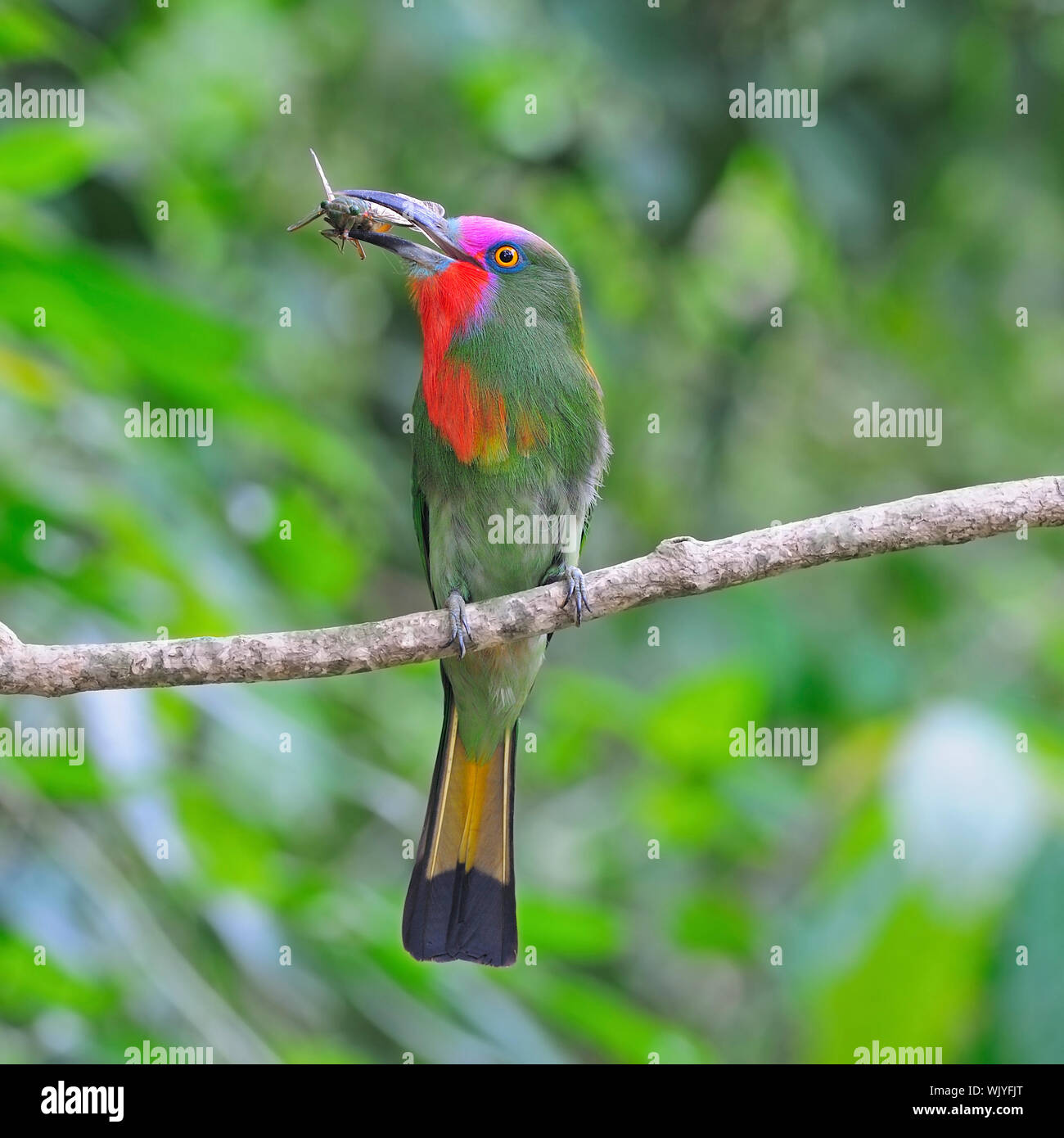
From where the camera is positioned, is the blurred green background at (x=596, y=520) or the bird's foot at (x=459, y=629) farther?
the blurred green background at (x=596, y=520)

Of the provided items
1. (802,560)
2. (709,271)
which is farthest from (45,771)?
(709,271)

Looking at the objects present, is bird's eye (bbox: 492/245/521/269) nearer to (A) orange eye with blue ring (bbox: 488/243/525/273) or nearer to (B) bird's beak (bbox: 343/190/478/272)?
(A) orange eye with blue ring (bbox: 488/243/525/273)

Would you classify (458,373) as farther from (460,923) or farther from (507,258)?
(460,923)

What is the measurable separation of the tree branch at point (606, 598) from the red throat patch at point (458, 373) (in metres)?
0.53

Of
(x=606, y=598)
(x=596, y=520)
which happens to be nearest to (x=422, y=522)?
(x=606, y=598)

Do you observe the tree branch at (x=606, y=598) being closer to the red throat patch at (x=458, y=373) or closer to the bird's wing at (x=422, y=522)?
the red throat patch at (x=458, y=373)

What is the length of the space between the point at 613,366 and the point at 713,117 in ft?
3.50

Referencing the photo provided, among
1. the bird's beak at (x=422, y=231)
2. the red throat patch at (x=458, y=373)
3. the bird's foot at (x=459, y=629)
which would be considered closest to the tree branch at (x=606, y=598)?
the bird's foot at (x=459, y=629)

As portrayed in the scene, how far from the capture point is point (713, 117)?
507cm

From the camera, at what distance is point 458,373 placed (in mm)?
3186

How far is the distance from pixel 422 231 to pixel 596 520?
3.33m

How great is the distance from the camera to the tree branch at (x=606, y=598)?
258 centimetres

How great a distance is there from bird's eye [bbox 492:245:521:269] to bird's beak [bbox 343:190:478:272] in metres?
0.10

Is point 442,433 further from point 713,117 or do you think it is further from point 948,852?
point 713,117
